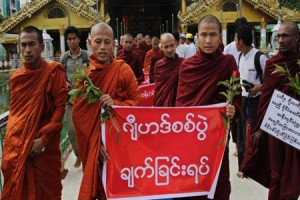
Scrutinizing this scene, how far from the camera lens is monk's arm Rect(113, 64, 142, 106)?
3.39 metres

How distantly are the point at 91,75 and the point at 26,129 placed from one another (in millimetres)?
677

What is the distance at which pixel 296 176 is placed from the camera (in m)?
3.51

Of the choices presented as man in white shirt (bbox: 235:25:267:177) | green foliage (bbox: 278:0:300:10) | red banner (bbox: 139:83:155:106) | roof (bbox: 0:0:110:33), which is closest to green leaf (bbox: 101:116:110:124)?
man in white shirt (bbox: 235:25:267:177)

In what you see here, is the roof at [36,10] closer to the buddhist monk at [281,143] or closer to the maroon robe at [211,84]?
the buddhist monk at [281,143]

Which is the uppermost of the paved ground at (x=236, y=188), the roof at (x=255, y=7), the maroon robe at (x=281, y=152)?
the roof at (x=255, y=7)

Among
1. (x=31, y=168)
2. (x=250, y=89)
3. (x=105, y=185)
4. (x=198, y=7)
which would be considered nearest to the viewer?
(x=105, y=185)

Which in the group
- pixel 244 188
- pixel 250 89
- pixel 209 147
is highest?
pixel 250 89

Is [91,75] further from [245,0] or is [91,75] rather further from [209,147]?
[245,0]

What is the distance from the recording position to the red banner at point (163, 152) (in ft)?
10.8

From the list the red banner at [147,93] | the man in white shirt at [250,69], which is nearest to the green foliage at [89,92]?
the man in white shirt at [250,69]

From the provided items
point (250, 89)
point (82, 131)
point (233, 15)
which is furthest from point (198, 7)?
point (82, 131)

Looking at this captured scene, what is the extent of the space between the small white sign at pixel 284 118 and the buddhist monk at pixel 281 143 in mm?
118

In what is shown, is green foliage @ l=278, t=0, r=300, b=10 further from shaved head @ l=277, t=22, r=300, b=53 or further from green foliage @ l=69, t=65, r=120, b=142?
green foliage @ l=69, t=65, r=120, b=142

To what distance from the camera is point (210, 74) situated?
11.3 ft
